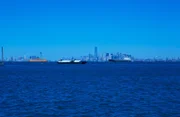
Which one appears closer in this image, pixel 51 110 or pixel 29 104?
pixel 51 110

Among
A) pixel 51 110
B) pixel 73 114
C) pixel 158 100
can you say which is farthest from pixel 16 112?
pixel 158 100

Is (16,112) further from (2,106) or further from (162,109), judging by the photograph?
(162,109)

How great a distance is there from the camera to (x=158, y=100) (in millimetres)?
36562

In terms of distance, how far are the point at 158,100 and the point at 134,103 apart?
154 inches

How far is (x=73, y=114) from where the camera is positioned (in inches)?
1104

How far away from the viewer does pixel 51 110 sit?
2973 centimetres

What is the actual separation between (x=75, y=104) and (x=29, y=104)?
4.78m

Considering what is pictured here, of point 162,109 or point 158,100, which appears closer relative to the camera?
point 162,109

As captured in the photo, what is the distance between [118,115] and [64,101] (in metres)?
9.78

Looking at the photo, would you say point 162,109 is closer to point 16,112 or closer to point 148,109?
point 148,109

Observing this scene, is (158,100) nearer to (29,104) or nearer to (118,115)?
(118,115)

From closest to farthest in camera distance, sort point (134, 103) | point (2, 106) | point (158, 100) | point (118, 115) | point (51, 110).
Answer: point (118, 115)
point (51, 110)
point (2, 106)
point (134, 103)
point (158, 100)

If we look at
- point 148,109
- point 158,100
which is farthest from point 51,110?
point 158,100

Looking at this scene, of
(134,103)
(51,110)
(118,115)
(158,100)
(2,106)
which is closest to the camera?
(118,115)
